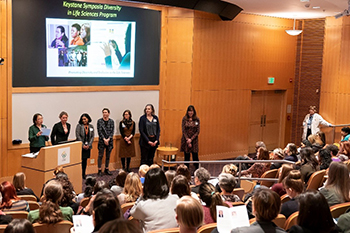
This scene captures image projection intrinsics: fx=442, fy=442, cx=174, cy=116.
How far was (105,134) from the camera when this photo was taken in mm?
9875

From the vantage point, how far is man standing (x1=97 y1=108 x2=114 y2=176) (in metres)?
9.77

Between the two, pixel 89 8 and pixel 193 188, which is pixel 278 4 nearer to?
pixel 89 8

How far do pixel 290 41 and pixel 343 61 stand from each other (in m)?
1.75

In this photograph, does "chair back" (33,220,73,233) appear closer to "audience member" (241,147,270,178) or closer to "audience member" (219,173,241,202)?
"audience member" (219,173,241,202)

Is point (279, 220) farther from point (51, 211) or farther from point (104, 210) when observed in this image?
point (51, 211)

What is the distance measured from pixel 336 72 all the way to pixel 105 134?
7.29 m

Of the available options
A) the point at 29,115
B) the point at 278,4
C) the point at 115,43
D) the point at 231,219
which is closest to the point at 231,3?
the point at 278,4

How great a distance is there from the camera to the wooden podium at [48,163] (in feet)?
24.8

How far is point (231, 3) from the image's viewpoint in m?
10.7

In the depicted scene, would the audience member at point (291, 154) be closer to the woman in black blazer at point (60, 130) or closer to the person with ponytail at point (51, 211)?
the woman in black blazer at point (60, 130)

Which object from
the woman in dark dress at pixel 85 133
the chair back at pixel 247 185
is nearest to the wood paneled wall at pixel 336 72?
the chair back at pixel 247 185

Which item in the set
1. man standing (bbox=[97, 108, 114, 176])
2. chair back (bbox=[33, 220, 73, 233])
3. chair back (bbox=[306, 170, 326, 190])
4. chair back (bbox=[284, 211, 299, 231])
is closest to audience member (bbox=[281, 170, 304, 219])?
chair back (bbox=[284, 211, 299, 231])

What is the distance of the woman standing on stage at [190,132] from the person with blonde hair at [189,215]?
725 centimetres

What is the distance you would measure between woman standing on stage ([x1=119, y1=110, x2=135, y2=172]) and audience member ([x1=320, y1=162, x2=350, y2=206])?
5.96m
